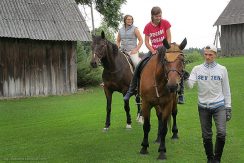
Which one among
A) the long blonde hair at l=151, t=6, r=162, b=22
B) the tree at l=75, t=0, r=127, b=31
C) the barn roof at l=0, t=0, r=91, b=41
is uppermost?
the tree at l=75, t=0, r=127, b=31

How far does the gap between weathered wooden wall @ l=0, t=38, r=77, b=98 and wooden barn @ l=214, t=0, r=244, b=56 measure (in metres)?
21.5

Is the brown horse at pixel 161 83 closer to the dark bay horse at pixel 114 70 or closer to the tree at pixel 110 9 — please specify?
the dark bay horse at pixel 114 70

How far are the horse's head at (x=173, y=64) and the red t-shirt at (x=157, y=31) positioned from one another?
1511mm

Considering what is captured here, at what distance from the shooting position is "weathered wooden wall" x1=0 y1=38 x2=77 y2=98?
69.8 ft

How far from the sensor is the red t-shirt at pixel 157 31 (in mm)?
9133

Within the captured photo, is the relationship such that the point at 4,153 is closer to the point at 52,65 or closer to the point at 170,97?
the point at 170,97

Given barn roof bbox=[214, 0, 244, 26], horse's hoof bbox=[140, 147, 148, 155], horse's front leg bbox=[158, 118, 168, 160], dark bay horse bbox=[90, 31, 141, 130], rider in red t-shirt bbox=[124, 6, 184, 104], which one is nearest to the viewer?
horse's front leg bbox=[158, 118, 168, 160]

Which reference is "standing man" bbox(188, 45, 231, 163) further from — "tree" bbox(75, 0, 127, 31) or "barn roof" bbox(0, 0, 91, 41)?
"tree" bbox(75, 0, 127, 31)

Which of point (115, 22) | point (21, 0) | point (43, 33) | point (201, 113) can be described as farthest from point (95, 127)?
point (115, 22)

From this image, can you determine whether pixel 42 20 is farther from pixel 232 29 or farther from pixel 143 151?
pixel 232 29

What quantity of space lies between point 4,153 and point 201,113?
4198 millimetres

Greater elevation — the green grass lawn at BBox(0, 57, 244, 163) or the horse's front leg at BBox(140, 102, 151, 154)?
Result: the horse's front leg at BBox(140, 102, 151, 154)

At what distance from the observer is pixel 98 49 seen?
1063 centimetres

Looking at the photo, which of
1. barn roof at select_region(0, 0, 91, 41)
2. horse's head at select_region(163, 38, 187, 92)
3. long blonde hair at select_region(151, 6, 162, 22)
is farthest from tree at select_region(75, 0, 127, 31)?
horse's head at select_region(163, 38, 187, 92)
